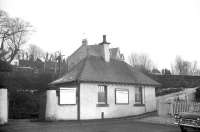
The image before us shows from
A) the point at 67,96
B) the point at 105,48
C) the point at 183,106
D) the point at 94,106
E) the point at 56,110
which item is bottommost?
the point at 56,110

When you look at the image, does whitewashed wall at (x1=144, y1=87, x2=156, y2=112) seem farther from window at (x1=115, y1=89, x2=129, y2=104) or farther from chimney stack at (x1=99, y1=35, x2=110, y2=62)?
chimney stack at (x1=99, y1=35, x2=110, y2=62)

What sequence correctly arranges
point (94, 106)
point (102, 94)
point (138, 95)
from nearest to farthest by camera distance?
point (94, 106) < point (102, 94) < point (138, 95)

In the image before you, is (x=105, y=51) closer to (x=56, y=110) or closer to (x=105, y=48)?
(x=105, y=48)

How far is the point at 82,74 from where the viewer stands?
26703 millimetres

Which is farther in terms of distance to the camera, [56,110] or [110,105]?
[110,105]

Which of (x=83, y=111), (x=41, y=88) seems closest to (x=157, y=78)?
(x=41, y=88)

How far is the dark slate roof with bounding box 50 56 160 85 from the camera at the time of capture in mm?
27016

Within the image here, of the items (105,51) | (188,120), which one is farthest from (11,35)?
(188,120)

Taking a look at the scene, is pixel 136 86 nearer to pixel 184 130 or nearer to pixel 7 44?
pixel 184 130

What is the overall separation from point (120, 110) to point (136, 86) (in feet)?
10.2

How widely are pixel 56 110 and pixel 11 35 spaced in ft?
90.2

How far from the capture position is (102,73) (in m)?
28.4

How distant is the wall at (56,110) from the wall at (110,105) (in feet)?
2.69

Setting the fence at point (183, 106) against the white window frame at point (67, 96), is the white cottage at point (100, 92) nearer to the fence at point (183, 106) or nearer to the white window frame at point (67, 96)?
the white window frame at point (67, 96)
